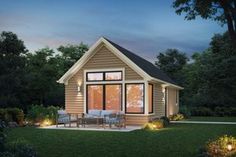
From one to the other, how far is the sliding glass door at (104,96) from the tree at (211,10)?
11951 millimetres

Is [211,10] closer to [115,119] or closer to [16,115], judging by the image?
[115,119]

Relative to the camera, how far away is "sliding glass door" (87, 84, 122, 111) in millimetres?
20578

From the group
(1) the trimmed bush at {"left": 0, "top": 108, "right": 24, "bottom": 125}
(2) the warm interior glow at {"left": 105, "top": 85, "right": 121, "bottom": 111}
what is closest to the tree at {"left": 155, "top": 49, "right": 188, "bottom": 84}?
(2) the warm interior glow at {"left": 105, "top": 85, "right": 121, "bottom": 111}

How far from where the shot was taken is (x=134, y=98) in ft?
65.5

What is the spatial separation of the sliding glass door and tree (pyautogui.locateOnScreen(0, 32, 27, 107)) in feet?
27.6

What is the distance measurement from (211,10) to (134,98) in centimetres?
1188

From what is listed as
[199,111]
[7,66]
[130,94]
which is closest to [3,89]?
[7,66]

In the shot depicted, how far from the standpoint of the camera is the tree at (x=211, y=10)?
775cm

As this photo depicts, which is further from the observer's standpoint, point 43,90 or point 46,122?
point 43,90

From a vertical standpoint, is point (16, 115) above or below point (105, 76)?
below

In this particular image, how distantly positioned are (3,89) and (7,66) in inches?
91.0

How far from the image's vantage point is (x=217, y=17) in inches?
350

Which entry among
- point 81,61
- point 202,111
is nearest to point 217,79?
point 202,111

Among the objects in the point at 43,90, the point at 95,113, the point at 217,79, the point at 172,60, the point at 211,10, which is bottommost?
the point at 95,113
